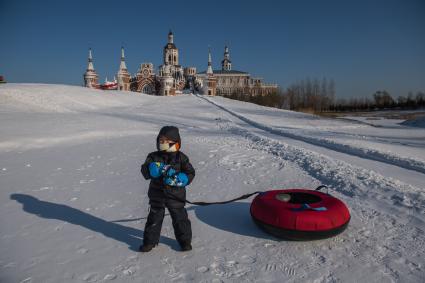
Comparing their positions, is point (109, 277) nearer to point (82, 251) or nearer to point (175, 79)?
point (82, 251)

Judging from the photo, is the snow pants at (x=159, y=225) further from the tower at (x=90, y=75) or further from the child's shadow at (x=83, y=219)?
the tower at (x=90, y=75)

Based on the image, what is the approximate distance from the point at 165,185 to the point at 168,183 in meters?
0.05

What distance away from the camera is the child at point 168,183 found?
338 cm

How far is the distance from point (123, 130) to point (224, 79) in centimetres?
10852

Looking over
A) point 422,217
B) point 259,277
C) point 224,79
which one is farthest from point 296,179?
point 224,79

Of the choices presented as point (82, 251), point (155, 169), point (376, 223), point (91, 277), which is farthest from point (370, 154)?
point (91, 277)

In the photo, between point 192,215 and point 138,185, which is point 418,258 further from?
point 138,185

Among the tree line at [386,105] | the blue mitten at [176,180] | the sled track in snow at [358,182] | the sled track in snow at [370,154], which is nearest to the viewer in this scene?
the blue mitten at [176,180]

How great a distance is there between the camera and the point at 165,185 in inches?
134

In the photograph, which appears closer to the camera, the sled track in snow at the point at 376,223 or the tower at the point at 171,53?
the sled track in snow at the point at 376,223

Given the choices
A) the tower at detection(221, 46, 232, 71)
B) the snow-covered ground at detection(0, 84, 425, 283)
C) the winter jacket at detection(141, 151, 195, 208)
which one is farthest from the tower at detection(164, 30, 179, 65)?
the winter jacket at detection(141, 151, 195, 208)

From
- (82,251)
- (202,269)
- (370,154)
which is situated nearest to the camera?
(202,269)

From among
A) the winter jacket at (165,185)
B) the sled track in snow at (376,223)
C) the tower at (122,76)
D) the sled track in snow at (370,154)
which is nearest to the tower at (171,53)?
the tower at (122,76)

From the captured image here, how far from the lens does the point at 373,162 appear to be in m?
7.89
